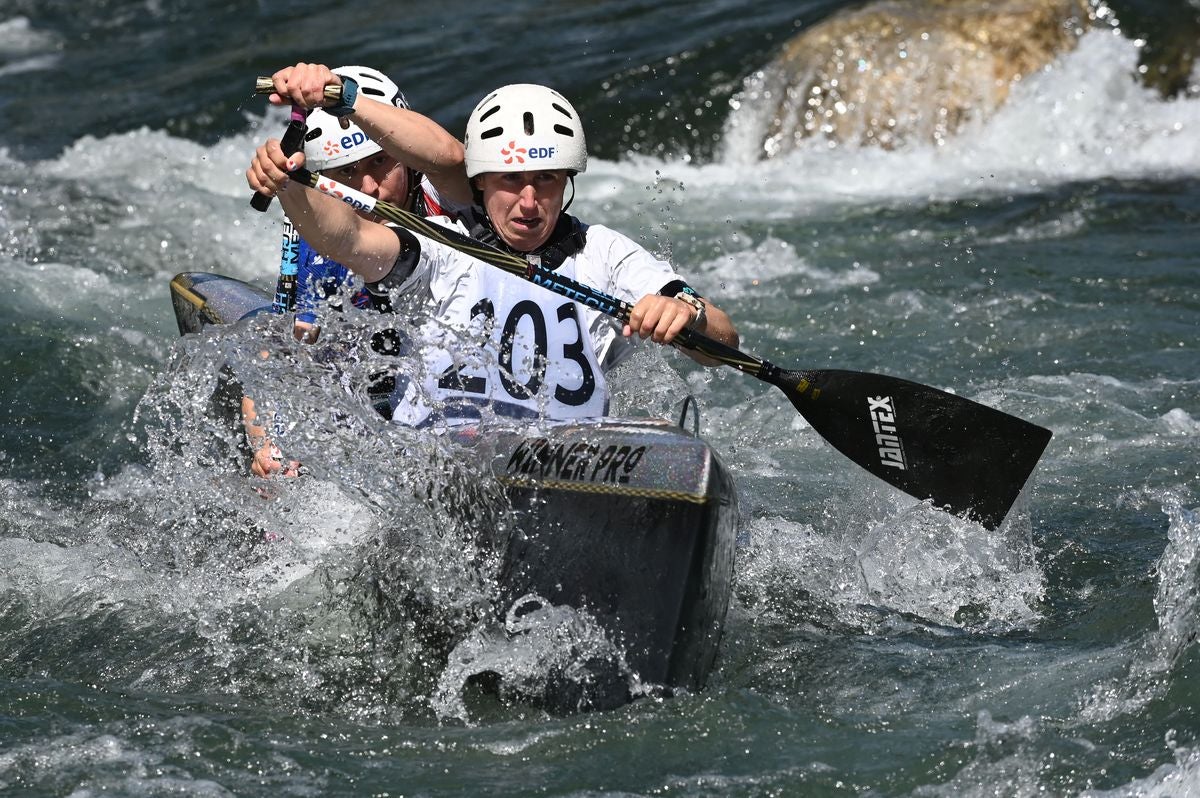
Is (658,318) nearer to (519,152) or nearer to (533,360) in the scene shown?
(533,360)

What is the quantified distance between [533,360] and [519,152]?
2.27ft

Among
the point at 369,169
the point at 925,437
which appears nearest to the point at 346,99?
the point at 369,169

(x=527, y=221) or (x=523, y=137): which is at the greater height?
(x=523, y=137)

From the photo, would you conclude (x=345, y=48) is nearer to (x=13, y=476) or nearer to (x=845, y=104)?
(x=845, y=104)

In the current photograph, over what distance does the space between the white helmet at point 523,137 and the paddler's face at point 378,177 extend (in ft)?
2.16

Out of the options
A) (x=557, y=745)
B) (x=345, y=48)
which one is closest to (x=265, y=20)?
(x=345, y=48)

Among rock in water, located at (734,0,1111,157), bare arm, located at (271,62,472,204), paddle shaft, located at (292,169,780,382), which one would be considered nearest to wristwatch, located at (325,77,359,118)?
bare arm, located at (271,62,472,204)

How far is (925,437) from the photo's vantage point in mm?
5512

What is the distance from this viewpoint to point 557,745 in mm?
4480

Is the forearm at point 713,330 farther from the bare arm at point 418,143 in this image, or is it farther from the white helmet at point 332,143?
the white helmet at point 332,143

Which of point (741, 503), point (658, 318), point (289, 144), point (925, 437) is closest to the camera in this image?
point (289, 144)

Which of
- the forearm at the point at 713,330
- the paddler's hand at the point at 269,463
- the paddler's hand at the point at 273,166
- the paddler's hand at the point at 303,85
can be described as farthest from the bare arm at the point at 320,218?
the paddler's hand at the point at 269,463

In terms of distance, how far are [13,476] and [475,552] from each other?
3.13m

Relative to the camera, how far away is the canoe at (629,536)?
4.52 meters
